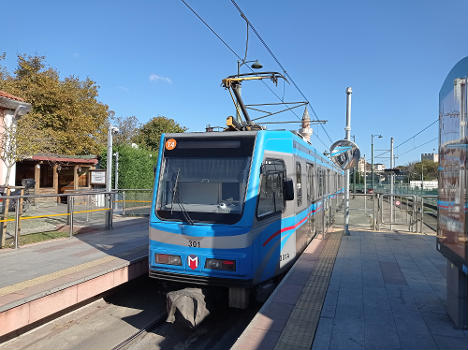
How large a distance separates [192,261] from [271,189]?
1.73 metres

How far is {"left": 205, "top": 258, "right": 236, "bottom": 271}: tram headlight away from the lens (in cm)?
534

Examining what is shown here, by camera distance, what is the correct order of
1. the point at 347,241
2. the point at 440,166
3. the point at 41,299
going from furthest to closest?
the point at 347,241, the point at 41,299, the point at 440,166

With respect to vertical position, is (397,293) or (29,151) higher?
(29,151)

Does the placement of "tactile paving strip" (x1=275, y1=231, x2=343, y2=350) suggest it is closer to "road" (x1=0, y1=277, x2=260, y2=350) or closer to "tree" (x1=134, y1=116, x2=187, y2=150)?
"road" (x1=0, y1=277, x2=260, y2=350)

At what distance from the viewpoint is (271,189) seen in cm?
603

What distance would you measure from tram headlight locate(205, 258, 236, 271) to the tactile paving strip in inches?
41.6

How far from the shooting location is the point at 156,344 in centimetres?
525

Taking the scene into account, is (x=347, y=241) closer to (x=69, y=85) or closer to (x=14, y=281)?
(x=14, y=281)

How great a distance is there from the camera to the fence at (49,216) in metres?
8.12

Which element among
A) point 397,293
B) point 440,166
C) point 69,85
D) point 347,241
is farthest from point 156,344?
point 69,85

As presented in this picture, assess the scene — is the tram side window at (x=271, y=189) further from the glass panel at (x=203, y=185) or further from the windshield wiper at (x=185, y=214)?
the windshield wiper at (x=185, y=214)

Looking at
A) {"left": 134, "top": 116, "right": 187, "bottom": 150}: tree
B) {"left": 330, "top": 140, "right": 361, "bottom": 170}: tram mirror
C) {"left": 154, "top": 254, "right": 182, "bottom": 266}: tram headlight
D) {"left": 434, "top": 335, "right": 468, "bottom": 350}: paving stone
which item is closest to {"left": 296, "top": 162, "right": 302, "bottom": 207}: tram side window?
{"left": 154, "top": 254, "right": 182, "bottom": 266}: tram headlight

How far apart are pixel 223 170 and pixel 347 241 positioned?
20.5 feet

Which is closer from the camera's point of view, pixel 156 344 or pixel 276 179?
pixel 156 344
